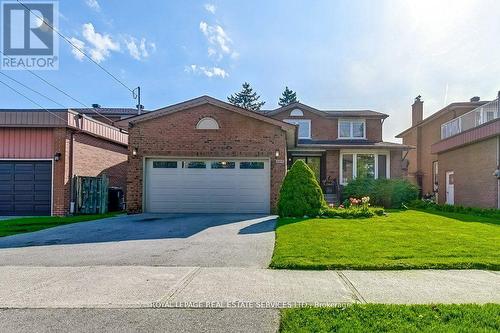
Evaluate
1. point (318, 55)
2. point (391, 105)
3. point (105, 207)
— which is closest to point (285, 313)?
point (318, 55)

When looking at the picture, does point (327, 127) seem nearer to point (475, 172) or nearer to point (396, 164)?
point (396, 164)

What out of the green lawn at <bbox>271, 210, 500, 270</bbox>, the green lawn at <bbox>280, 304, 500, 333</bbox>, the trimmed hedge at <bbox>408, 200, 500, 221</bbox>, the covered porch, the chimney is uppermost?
the chimney

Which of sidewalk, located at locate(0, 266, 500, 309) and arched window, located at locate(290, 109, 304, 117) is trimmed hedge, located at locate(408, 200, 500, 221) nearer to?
arched window, located at locate(290, 109, 304, 117)

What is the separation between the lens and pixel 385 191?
56.5ft

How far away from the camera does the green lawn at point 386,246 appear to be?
18.5 feet

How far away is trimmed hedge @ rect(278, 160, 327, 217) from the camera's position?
11.8m

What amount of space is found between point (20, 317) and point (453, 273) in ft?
19.5

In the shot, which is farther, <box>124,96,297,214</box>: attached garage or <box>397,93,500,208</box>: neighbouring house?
<box>397,93,500,208</box>: neighbouring house

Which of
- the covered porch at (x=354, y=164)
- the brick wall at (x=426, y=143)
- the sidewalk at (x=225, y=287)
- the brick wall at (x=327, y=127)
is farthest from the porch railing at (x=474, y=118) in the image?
the sidewalk at (x=225, y=287)

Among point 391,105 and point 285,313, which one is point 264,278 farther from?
point 391,105

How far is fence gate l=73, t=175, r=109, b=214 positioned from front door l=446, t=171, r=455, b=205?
1941 cm

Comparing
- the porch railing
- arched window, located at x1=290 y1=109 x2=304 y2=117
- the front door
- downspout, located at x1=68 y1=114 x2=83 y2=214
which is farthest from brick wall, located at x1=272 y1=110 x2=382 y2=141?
downspout, located at x1=68 y1=114 x2=83 y2=214

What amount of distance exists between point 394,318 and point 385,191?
14.9 m

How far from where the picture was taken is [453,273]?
5.21 m
